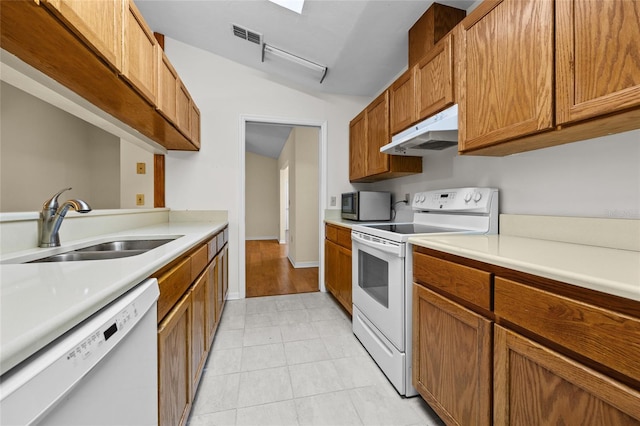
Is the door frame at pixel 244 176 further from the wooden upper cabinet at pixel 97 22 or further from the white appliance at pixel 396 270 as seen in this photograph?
the wooden upper cabinet at pixel 97 22

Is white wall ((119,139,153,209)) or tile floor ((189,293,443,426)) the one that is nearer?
tile floor ((189,293,443,426))

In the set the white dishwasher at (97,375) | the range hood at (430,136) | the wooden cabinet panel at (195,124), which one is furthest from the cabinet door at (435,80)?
the wooden cabinet panel at (195,124)

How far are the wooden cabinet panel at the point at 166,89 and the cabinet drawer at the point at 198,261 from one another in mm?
917

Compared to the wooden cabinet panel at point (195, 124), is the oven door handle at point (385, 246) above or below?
below

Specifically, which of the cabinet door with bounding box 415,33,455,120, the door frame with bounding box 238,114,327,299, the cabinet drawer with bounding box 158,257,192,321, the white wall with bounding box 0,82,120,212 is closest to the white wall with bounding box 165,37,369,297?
the door frame with bounding box 238,114,327,299

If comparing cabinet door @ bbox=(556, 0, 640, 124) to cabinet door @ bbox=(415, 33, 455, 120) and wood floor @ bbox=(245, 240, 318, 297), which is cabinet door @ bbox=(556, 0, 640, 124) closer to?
cabinet door @ bbox=(415, 33, 455, 120)

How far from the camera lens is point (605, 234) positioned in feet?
3.53

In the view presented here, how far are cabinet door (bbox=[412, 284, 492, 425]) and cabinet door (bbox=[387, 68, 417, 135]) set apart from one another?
124 centimetres

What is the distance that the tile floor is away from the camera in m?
1.28

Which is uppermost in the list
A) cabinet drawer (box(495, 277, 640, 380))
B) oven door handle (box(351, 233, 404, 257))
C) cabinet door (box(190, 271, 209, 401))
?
oven door handle (box(351, 233, 404, 257))

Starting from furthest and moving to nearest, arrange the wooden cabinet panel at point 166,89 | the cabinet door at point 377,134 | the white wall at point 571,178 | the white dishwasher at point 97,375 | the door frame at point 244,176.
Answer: the door frame at point 244,176 → the cabinet door at point 377,134 → the wooden cabinet panel at point 166,89 → the white wall at point 571,178 → the white dishwasher at point 97,375

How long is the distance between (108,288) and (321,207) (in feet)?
8.65

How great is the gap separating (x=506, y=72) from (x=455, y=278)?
36.9 inches

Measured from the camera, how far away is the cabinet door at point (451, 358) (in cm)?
95
